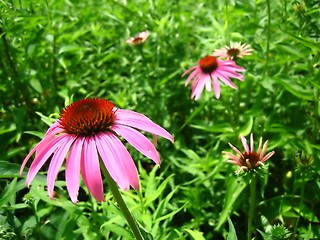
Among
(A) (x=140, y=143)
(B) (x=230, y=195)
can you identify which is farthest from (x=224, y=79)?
(A) (x=140, y=143)

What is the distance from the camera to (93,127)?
86cm

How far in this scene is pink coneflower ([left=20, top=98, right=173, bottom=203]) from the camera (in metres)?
0.75

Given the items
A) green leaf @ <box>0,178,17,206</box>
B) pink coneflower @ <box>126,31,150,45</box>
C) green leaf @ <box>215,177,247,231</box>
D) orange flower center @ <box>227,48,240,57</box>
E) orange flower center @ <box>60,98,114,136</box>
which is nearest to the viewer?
orange flower center @ <box>60,98,114,136</box>

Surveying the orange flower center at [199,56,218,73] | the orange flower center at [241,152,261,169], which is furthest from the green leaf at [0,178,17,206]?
the orange flower center at [199,56,218,73]

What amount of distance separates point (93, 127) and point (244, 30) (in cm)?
101

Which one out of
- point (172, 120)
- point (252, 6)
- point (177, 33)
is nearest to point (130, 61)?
point (177, 33)

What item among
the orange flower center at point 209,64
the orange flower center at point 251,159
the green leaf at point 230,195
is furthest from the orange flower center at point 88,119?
the orange flower center at point 209,64

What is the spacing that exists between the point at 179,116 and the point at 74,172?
1.31m

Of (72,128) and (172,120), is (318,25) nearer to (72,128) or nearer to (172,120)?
(172,120)

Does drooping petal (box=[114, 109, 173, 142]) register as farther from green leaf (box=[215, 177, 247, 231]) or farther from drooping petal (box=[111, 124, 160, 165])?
green leaf (box=[215, 177, 247, 231])

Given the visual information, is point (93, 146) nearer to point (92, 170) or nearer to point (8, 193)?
point (92, 170)

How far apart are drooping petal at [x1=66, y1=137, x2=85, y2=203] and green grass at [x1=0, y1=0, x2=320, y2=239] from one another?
0.96 feet

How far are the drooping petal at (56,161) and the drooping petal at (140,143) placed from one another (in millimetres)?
108

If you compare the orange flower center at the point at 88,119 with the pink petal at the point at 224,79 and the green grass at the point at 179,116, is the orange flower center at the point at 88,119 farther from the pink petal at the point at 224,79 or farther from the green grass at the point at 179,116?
the pink petal at the point at 224,79
